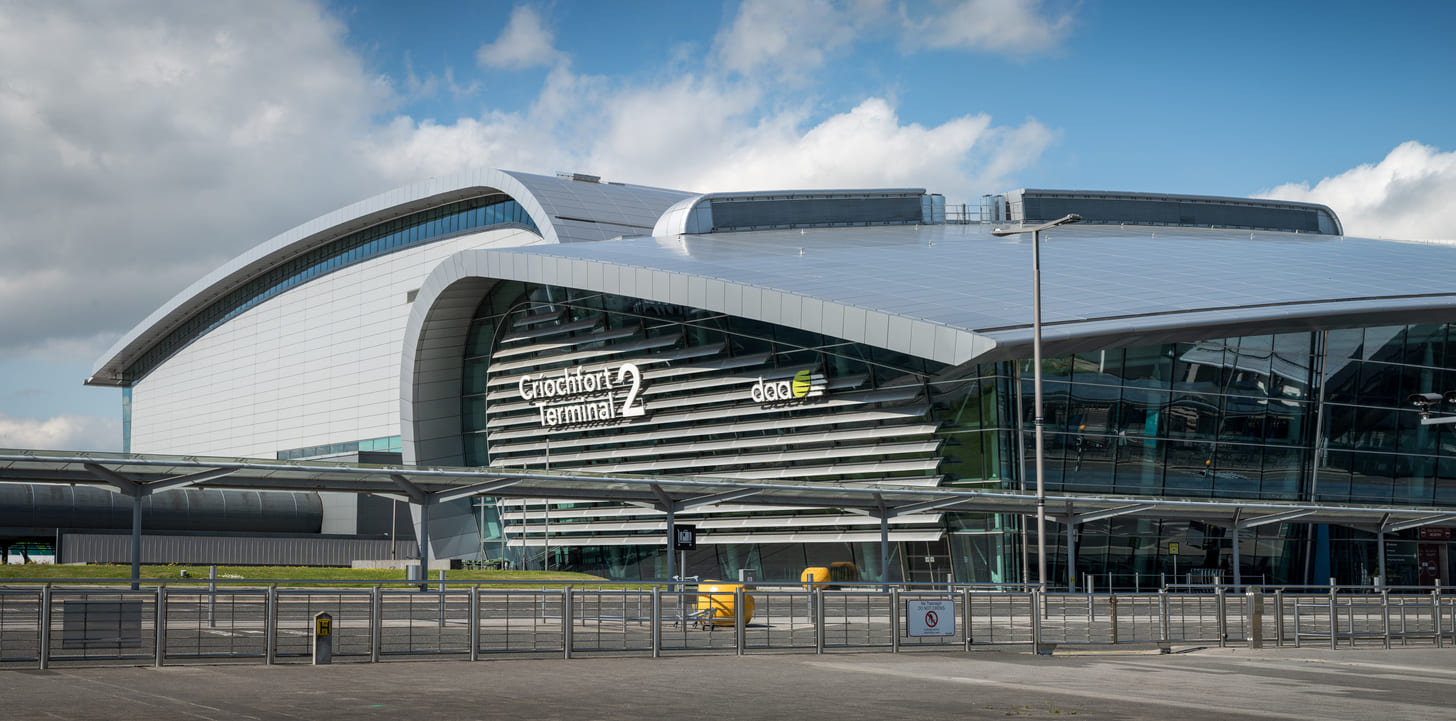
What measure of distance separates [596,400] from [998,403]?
16977mm

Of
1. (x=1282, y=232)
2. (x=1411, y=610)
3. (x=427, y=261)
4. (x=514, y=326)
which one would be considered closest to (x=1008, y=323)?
(x=1411, y=610)

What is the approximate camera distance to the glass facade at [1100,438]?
1630 inches

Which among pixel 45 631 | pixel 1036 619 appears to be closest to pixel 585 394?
pixel 1036 619

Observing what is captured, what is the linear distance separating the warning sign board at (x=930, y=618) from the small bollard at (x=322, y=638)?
8939 millimetres

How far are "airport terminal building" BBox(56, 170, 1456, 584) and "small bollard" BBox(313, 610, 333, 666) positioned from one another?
2213 centimetres

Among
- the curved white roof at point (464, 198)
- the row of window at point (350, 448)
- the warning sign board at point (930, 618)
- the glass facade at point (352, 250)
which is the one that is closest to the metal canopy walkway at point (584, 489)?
the warning sign board at point (930, 618)

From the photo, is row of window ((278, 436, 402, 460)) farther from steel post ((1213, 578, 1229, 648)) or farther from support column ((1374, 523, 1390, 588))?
steel post ((1213, 578, 1229, 648))

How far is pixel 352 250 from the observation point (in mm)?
75438

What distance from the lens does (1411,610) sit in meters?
26.5

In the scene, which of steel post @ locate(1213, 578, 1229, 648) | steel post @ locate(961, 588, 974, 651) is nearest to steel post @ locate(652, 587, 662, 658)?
steel post @ locate(961, 588, 974, 651)

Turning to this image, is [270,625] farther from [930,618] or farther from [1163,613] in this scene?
[1163,613]

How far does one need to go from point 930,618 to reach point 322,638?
374 inches

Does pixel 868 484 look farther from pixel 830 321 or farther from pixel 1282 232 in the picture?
pixel 1282 232

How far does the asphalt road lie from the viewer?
12.3 m
